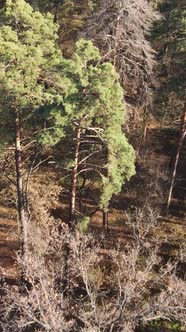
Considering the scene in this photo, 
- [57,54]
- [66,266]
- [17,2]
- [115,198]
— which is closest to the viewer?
[17,2]

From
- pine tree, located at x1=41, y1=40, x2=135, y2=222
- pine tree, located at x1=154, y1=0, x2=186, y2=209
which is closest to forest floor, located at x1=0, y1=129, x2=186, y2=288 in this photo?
pine tree, located at x1=154, y1=0, x2=186, y2=209

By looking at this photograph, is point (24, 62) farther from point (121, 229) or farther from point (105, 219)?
point (121, 229)

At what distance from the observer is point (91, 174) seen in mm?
21594

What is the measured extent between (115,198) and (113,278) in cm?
722

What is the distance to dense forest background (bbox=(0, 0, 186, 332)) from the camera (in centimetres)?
1480

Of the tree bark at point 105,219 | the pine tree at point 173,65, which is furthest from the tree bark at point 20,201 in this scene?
the pine tree at point 173,65

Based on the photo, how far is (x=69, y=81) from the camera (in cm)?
1484

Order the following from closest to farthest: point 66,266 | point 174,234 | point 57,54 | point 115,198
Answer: point 57,54, point 66,266, point 174,234, point 115,198

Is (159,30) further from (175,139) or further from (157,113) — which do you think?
(175,139)

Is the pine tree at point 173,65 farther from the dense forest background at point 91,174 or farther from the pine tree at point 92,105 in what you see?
the pine tree at point 92,105

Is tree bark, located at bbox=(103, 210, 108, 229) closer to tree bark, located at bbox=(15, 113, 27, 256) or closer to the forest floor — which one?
the forest floor

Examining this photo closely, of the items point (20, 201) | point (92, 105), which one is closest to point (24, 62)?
point (92, 105)

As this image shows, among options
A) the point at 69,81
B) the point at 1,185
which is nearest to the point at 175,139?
the point at 1,185

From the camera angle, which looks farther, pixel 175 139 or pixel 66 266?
pixel 175 139
